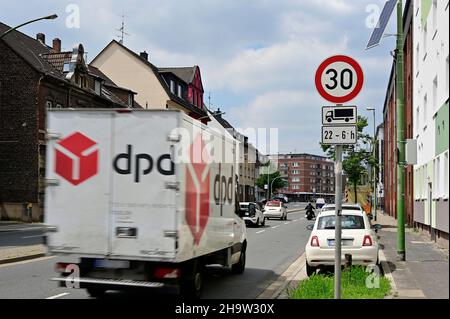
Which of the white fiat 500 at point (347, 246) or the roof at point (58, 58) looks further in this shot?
the roof at point (58, 58)

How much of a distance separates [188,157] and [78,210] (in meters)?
1.80

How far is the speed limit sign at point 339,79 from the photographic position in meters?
7.15

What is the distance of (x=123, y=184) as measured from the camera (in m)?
8.23

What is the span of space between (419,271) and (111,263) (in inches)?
238

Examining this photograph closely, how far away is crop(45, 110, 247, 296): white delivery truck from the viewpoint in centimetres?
807

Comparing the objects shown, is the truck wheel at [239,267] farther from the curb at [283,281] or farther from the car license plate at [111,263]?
the car license plate at [111,263]

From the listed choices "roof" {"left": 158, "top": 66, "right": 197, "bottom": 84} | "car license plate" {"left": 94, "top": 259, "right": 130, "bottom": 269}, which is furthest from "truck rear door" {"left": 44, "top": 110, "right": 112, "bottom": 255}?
"roof" {"left": 158, "top": 66, "right": 197, "bottom": 84}

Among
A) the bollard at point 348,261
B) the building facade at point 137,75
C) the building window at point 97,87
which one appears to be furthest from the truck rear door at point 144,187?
the building facade at point 137,75

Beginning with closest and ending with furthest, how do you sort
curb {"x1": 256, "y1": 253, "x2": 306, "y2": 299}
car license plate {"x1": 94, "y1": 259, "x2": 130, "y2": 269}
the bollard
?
1. car license plate {"x1": 94, "y1": 259, "x2": 130, "y2": 269}
2. curb {"x1": 256, "y1": 253, "x2": 306, "y2": 299}
3. the bollard

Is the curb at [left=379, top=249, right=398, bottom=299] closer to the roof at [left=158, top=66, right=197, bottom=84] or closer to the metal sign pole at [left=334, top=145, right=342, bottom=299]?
the metal sign pole at [left=334, top=145, right=342, bottom=299]

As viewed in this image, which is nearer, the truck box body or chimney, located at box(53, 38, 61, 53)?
the truck box body

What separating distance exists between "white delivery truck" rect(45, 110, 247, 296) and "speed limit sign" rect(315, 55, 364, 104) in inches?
83.6

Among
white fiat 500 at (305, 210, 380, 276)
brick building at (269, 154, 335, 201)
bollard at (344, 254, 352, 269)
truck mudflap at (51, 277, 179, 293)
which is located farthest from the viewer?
brick building at (269, 154, 335, 201)

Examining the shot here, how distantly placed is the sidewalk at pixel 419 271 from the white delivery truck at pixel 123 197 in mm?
3367
